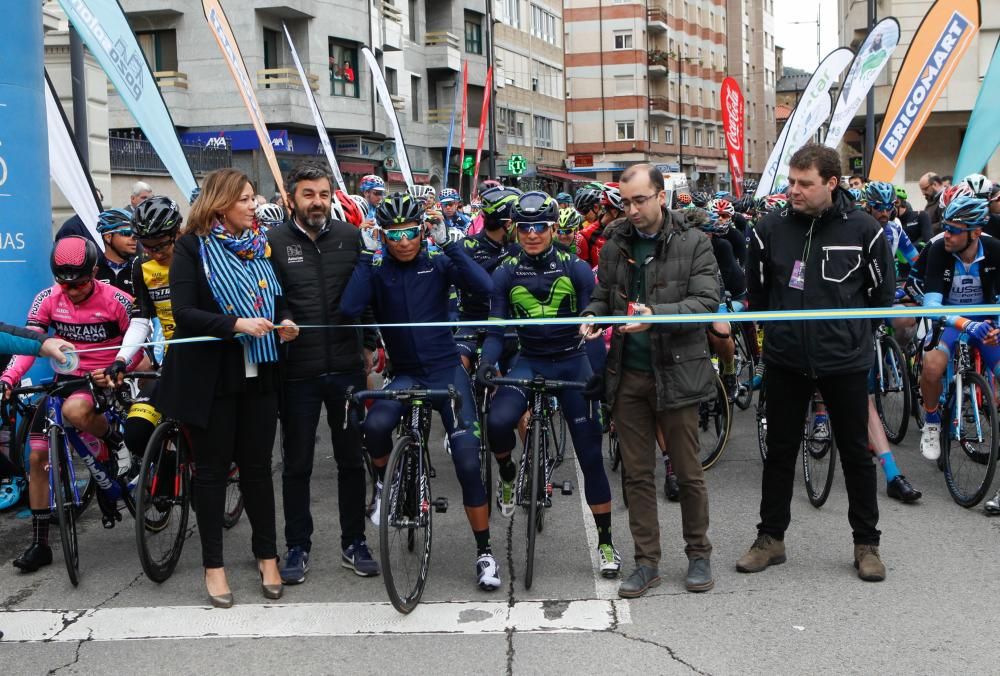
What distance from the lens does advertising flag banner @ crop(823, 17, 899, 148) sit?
1513 cm

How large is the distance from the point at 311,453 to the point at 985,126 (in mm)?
8715

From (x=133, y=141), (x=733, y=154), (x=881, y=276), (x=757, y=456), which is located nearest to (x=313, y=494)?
(x=757, y=456)

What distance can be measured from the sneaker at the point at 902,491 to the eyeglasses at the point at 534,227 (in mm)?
3154

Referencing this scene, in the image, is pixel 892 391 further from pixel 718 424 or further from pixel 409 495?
pixel 409 495

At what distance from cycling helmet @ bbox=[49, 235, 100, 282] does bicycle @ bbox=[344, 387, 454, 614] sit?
73.7 inches

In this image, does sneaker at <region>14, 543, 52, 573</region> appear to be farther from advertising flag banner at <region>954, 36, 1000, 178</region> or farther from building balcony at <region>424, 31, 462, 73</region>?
building balcony at <region>424, 31, 462, 73</region>

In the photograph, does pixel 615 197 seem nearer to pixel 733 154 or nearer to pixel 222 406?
pixel 222 406

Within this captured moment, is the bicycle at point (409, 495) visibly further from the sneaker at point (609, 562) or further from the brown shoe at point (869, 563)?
the brown shoe at point (869, 563)

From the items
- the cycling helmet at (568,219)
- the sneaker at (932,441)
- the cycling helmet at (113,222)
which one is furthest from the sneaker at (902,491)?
the cycling helmet at (113,222)

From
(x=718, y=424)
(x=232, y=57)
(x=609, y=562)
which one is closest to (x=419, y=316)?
(x=609, y=562)

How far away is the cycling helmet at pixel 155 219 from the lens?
6336mm

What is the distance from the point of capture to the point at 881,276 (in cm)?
572

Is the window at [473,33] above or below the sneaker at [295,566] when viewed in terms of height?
above

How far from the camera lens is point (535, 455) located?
229 inches
